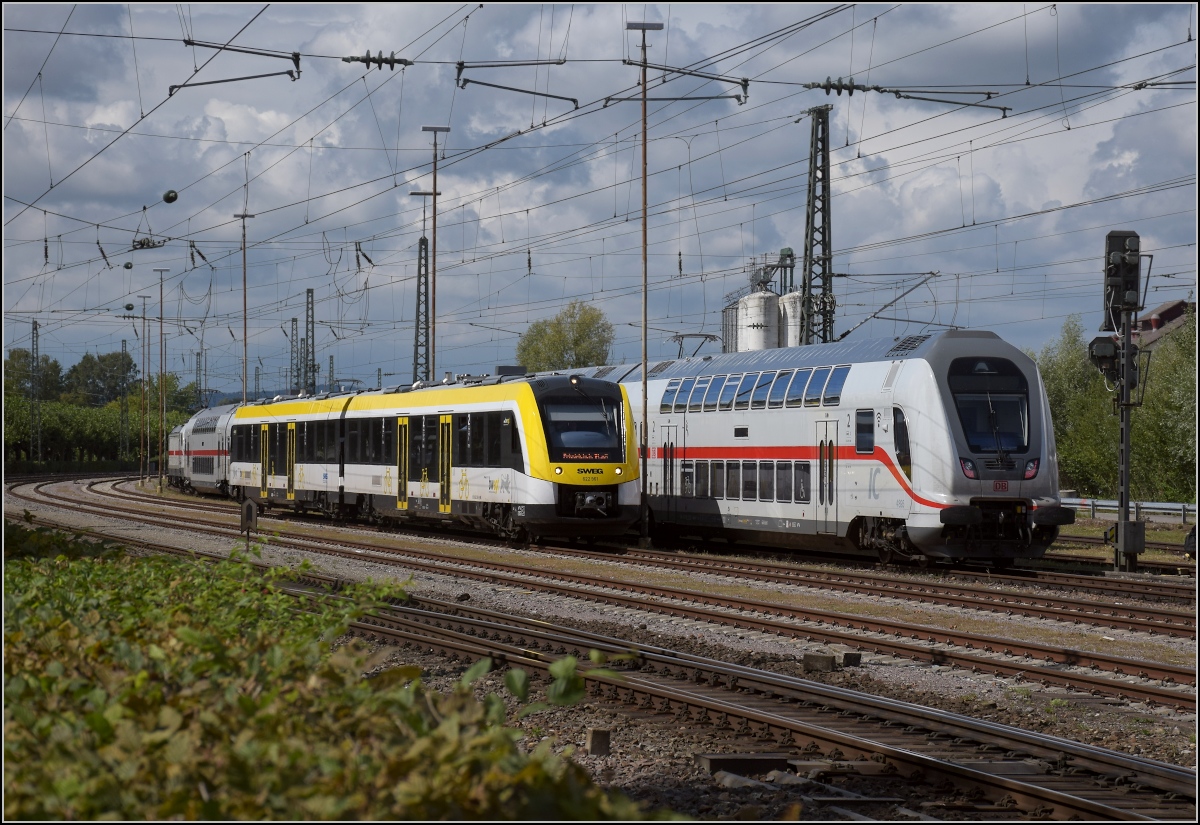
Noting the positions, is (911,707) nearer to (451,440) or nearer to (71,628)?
(71,628)

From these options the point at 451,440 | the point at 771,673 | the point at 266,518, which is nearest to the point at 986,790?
the point at 771,673

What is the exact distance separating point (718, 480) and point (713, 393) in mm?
1842

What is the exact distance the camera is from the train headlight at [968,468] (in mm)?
20844

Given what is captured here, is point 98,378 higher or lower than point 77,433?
higher

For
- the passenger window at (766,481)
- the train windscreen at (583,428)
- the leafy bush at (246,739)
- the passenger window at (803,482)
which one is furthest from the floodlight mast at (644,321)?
the leafy bush at (246,739)

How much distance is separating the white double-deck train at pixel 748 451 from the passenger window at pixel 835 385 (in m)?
0.11

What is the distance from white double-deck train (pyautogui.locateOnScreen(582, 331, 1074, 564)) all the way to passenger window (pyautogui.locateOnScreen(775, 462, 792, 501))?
0.06ft

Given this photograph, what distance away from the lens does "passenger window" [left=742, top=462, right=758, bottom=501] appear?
2583 cm

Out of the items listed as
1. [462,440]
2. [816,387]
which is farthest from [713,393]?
[462,440]

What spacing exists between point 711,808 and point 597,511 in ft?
62.2

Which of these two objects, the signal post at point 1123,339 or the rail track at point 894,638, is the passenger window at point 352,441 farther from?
the signal post at point 1123,339

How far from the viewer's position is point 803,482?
24.2 m

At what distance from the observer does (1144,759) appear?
923cm

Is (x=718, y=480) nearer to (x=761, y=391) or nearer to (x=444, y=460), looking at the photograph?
(x=761, y=391)
